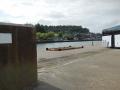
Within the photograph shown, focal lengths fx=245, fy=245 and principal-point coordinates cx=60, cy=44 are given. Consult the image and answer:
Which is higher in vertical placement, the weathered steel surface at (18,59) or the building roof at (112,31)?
the building roof at (112,31)

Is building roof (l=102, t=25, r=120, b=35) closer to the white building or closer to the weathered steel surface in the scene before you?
the white building

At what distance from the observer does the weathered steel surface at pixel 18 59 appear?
21.5ft

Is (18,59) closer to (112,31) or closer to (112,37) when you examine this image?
(112,37)

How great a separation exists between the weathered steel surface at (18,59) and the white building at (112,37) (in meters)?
27.4

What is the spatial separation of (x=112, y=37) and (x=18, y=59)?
29.6 metres

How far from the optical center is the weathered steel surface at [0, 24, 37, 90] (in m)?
6.56

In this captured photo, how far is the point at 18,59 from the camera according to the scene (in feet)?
23.5

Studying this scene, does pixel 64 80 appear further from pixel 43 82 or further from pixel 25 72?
pixel 25 72

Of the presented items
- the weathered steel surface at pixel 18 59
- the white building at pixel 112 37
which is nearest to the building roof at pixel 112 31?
the white building at pixel 112 37

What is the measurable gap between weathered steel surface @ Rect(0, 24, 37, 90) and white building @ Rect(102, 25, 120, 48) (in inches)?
1078

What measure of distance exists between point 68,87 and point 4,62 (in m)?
2.39

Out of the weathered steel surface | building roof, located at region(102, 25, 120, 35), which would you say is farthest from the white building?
the weathered steel surface

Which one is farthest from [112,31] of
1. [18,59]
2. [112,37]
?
[18,59]

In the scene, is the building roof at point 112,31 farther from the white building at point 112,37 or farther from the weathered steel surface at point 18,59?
the weathered steel surface at point 18,59
